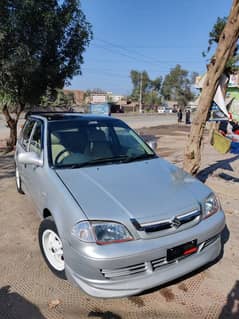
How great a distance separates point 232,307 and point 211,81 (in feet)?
12.2

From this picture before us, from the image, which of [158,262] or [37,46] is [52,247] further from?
[37,46]

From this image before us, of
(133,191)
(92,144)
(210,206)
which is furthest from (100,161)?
(210,206)

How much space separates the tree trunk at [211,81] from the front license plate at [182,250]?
122 inches

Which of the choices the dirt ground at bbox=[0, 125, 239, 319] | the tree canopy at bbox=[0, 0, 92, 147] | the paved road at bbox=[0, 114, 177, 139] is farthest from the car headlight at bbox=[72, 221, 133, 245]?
the paved road at bbox=[0, 114, 177, 139]

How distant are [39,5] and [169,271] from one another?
27.0 ft

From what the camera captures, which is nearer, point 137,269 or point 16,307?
point 137,269

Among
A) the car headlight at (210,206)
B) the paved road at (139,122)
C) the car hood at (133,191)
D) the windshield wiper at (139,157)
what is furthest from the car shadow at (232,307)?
the paved road at (139,122)

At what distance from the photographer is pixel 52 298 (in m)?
2.62

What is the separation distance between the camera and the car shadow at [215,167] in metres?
6.53

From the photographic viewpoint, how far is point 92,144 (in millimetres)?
3750

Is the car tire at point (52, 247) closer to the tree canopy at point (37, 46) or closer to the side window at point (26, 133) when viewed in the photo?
the side window at point (26, 133)

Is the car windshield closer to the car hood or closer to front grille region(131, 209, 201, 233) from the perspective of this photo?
the car hood

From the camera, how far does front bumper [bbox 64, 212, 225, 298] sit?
2207mm

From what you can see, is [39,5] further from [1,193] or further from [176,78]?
[176,78]
